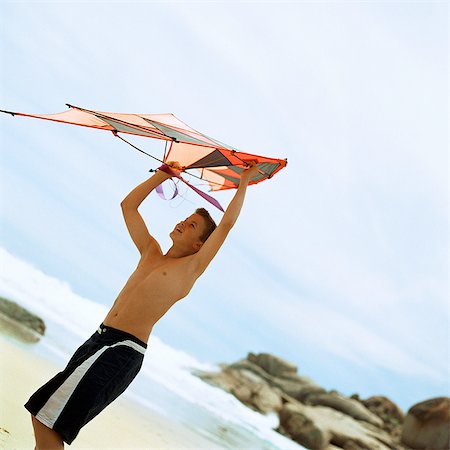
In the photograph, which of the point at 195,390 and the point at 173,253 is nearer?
A: the point at 173,253

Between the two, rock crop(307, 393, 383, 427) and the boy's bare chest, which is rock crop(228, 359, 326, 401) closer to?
rock crop(307, 393, 383, 427)

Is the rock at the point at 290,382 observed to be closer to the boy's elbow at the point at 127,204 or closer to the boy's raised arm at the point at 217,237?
the boy's elbow at the point at 127,204

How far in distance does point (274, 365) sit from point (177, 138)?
642 inches

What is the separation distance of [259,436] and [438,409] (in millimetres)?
8245

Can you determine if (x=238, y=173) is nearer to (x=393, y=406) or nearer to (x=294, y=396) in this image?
(x=294, y=396)

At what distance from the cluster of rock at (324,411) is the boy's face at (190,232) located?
36.4 ft

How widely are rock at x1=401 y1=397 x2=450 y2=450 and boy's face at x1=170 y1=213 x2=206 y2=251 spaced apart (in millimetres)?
16070

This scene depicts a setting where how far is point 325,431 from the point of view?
14.5 m

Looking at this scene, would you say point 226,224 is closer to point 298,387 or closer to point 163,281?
point 163,281

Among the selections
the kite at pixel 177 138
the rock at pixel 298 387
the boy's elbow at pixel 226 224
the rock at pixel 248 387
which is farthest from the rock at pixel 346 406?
the boy's elbow at pixel 226 224

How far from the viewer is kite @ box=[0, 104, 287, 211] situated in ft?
13.0

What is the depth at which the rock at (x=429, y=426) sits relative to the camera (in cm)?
1820

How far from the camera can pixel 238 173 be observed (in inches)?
191

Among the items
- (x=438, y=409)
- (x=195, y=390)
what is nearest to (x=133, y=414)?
(x=195, y=390)
